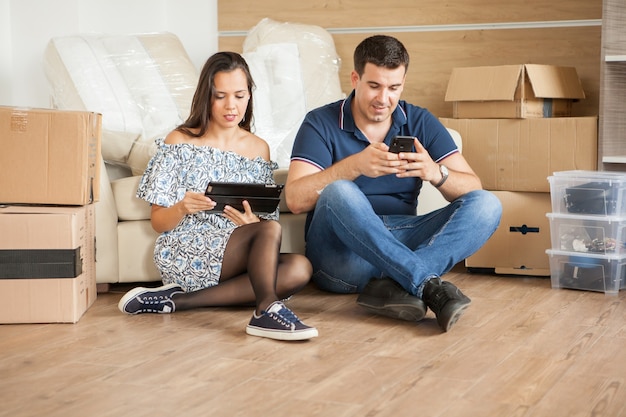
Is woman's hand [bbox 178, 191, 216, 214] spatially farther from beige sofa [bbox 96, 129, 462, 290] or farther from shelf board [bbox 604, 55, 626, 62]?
shelf board [bbox 604, 55, 626, 62]

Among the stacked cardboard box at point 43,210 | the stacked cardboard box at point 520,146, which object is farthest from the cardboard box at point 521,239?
the stacked cardboard box at point 43,210

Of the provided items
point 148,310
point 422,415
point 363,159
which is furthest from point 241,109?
point 422,415

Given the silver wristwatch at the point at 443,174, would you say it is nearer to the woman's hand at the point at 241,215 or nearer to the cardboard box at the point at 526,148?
the woman's hand at the point at 241,215

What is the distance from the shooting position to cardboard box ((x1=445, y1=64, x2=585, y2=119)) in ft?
9.42

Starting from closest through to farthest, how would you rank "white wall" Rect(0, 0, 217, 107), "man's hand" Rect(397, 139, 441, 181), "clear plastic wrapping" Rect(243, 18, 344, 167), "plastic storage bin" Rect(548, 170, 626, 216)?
"man's hand" Rect(397, 139, 441, 181) → "plastic storage bin" Rect(548, 170, 626, 216) → "clear plastic wrapping" Rect(243, 18, 344, 167) → "white wall" Rect(0, 0, 217, 107)

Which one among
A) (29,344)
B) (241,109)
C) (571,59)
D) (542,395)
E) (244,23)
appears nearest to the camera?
(542,395)

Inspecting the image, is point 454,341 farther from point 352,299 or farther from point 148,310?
point 148,310

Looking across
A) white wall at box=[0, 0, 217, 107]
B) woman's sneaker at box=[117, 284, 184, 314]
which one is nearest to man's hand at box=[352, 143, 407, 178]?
woman's sneaker at box=[117, 284, 184, 314]

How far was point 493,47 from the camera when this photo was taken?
3389 millimetres

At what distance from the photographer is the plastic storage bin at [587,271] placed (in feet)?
8.56

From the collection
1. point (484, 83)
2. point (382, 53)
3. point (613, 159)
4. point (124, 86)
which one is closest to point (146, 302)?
point (382, 53)

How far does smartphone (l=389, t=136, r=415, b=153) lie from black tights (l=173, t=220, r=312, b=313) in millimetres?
350

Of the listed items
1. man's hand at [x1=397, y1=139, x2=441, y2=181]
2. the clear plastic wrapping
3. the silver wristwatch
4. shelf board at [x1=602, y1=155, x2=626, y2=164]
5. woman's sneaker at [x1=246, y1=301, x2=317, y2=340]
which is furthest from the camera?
the clear plastic wrapping

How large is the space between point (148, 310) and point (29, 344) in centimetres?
37
